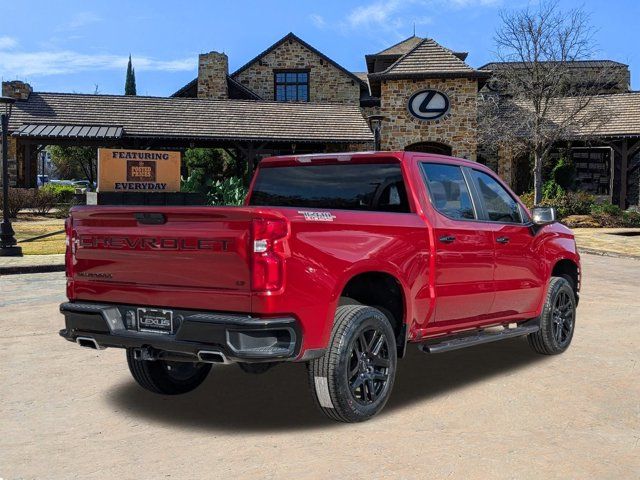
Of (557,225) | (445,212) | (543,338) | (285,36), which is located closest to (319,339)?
(445,212)

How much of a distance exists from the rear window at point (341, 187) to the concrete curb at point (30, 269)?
9941 mm

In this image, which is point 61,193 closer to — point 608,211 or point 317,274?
point 608,211

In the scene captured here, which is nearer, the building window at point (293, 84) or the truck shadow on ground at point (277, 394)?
the truck shadow on ground at point (277, 394)

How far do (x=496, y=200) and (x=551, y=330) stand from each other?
1437 millimetres

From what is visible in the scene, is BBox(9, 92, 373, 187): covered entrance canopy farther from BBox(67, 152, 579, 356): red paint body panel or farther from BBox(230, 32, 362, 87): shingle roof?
BBox(67, 152, 579, 356): red paint body panel

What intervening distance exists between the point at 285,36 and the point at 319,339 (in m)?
38.0

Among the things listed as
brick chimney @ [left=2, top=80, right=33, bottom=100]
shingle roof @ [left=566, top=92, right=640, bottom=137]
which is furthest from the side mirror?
brick chimney @ [left=2, top=80, right=33, bottom=100]

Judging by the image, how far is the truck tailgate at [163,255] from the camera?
13.9ft

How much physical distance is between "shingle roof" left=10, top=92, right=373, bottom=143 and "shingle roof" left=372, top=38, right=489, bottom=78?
118 inches

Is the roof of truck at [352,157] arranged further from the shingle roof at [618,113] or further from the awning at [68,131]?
the shingle roof at [618,113]

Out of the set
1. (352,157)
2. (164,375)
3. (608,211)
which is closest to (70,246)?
(164,375)

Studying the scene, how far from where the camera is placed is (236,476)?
3781 millimetres

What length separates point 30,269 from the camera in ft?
47.5

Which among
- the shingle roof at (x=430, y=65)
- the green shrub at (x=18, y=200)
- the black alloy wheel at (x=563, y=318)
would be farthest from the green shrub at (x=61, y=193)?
the black alloy wheel at (x=563, y=318)
